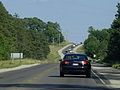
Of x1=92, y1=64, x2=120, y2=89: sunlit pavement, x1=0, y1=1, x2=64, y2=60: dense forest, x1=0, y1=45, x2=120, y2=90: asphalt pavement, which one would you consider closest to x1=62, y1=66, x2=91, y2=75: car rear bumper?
x1=0, y1=45, x2=120, y2=90: asphalt pavement

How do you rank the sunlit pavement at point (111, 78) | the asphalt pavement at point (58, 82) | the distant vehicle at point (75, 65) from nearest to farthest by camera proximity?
the asphalt pavement at point (58, 82) < the sunlit pavement at point (111, 78) < the distant vehicle at point (75, 65)

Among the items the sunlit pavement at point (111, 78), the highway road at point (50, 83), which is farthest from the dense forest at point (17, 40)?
the highway road at point (50, 83)

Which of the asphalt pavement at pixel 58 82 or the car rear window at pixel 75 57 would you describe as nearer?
the asphalt pavement at pixel 58 82

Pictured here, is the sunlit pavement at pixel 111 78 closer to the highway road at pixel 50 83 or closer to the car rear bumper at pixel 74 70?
the highway road at pixel 50 83

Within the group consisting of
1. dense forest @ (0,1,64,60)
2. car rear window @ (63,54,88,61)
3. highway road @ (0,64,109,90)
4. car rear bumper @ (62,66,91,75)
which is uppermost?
dense forest @ (0,1,64,60)

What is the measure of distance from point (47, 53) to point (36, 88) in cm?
16213

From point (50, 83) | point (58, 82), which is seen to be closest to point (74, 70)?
point (58, 82)

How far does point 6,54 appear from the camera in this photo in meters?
114

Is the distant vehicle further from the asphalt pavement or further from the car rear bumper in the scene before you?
the asphalt pavement

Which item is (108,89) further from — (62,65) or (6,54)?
(6,54)

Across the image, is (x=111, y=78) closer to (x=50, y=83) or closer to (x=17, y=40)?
(x=50, y=83)

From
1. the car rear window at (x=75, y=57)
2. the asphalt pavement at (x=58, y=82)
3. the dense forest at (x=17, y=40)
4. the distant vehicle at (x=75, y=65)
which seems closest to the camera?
the asphalt pavement at (x=58, y=82)

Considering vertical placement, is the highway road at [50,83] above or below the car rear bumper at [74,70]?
below

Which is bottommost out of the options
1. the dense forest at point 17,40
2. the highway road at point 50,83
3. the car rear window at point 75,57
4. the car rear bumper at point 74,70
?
the highway road at point 50,83
